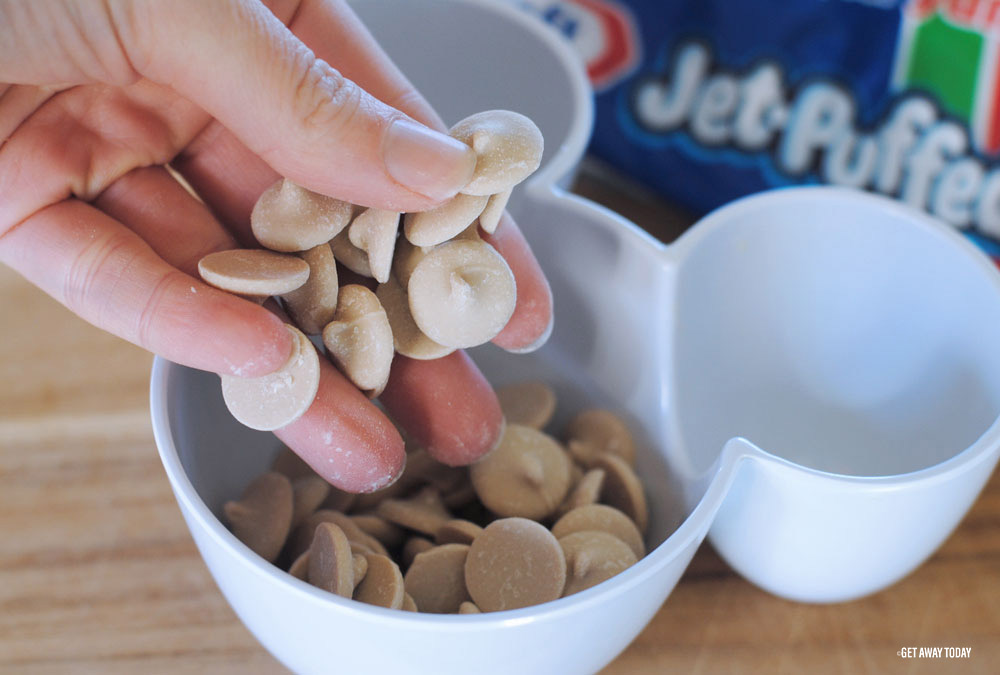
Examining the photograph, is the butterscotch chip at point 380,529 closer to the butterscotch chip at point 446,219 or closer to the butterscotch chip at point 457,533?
the butterscotch chip at point 457,533

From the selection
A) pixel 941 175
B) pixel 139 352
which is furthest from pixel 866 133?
pixel 139 352

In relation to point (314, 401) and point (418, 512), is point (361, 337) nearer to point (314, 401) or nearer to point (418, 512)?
point (314, 401)

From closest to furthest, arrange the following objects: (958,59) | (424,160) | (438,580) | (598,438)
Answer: (424,160) < (438,580) < (598,438) < (958,59)

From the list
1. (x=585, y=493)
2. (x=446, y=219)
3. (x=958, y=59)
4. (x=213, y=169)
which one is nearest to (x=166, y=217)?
(x=213, y=169)

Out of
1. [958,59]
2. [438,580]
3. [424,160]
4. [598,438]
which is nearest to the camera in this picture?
[424,160]

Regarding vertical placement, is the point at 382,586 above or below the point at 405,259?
below

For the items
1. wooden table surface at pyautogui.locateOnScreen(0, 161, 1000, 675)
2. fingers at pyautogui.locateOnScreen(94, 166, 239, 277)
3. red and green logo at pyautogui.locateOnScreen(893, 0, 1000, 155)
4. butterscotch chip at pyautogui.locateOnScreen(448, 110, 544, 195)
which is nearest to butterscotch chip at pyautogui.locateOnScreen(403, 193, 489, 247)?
butterscotch chip at pyautogui.locateOnScreen(448, 110, 544, 195)

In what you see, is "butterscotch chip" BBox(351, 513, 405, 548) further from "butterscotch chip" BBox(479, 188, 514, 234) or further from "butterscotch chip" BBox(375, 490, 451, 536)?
"butterscotch chip" BBox(479, 188, 514, 234)
